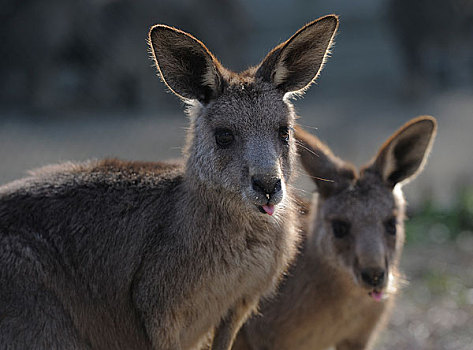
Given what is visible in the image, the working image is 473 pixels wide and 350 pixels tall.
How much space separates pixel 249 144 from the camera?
3600mm

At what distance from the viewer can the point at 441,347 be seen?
5.61 m

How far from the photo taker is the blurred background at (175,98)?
1249 centimetres

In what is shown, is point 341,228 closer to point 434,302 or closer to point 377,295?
point 377,295

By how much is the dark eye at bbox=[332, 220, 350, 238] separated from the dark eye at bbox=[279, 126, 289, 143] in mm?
1026

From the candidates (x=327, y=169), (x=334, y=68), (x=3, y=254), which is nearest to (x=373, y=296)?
(x=327, y=169)

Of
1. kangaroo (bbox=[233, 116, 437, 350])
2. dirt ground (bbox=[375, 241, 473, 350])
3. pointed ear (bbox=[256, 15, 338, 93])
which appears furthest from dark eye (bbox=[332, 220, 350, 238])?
pointed ear (bbox=[256, 15, 338, 93])

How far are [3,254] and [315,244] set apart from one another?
198cm

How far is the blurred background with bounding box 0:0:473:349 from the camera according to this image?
1249 cm

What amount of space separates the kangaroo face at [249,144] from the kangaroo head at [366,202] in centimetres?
83

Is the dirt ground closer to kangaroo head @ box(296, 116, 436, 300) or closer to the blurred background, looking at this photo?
kangaroo head @ box(296, 116, 436, 300)

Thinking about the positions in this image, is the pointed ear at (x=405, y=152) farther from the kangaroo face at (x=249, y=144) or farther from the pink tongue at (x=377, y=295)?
the kangaroo face at (x=249, y=144)

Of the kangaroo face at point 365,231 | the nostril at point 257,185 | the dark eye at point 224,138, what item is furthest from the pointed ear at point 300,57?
the kangaroo face at point 365,231

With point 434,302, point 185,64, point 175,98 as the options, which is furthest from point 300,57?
point 175,98

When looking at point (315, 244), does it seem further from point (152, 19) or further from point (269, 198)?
point (152, 19)
